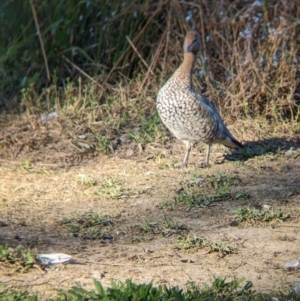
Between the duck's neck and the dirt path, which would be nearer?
the dirt path

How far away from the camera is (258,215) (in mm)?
5867

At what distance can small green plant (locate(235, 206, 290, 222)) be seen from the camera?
5836mm

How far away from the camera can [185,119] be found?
7.35 meters


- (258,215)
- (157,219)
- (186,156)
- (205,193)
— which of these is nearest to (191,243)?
(157,219)

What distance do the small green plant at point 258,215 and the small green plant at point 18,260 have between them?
186cm

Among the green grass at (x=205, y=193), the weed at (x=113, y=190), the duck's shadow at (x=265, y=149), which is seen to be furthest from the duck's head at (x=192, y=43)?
the weed at (x=113, y=190)

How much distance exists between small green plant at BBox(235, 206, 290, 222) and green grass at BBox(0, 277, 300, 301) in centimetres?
131

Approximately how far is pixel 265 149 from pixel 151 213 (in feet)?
7.08

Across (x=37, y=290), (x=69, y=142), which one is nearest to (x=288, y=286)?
(x=37, y=290)

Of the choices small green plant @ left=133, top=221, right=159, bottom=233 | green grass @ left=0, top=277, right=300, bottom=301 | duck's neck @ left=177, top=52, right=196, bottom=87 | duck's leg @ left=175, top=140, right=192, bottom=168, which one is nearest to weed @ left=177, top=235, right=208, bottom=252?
small green plant @ left=133, top=221, right=159, bottom=233

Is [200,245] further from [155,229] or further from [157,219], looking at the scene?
[157,219]

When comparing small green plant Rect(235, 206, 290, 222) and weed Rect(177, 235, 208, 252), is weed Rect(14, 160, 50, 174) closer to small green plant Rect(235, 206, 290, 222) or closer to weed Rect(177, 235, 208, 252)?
small green plant Rect(235, 206, 290, 222)

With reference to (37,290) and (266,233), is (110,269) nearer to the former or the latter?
(37,290)

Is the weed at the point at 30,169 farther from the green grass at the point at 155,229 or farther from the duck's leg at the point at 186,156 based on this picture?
the green grass at the point at 155,229
